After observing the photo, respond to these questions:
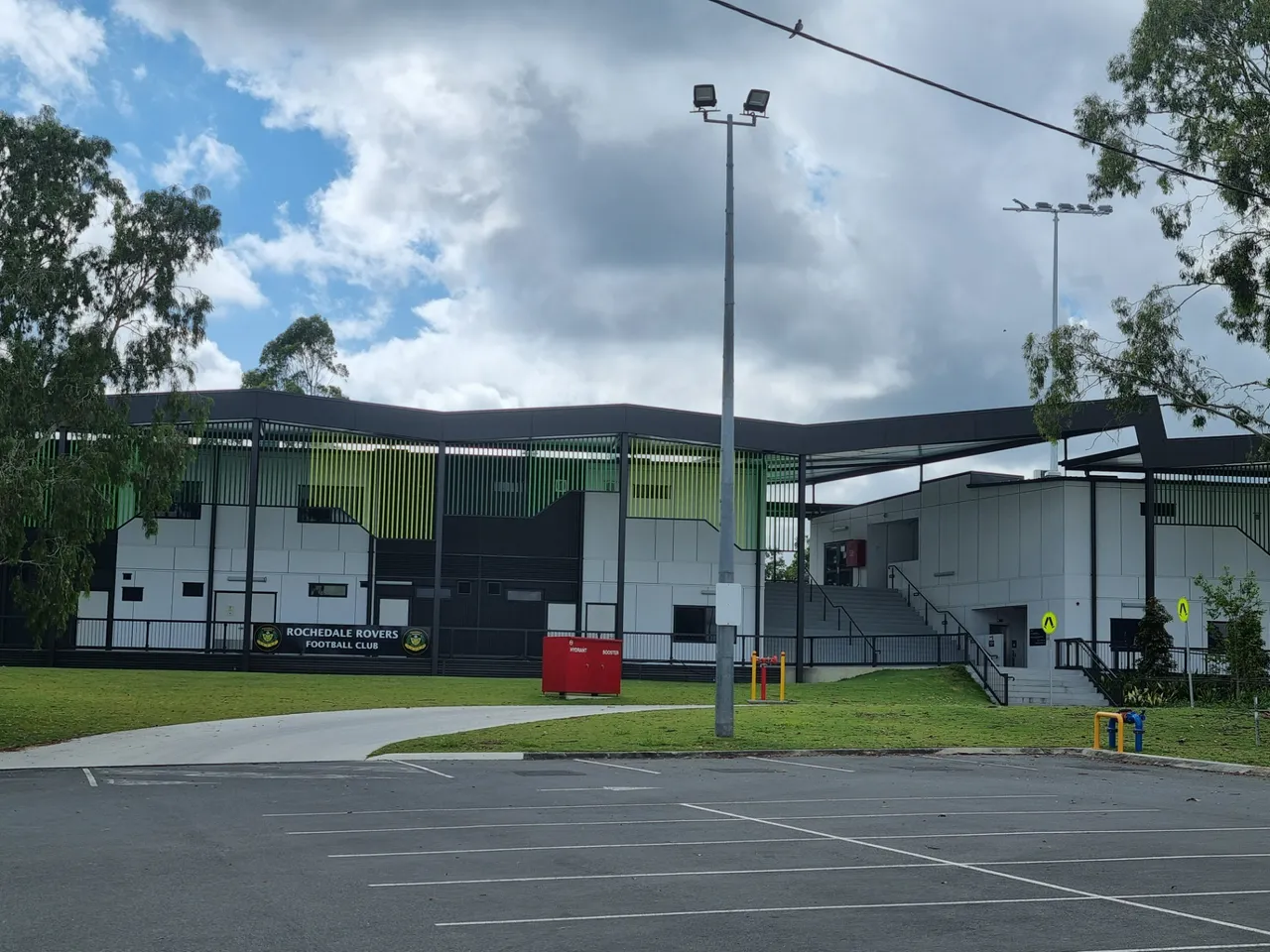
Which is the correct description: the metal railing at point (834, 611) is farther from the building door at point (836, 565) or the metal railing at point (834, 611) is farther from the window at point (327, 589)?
the window at point (327, 589)

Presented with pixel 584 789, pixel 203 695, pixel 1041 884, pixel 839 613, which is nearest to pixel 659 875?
pixel 1041 884

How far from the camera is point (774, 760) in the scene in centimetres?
2100

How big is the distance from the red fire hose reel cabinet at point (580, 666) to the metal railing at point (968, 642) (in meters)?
12.1

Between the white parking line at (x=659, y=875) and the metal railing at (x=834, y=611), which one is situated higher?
the metal railing at (x=834, y=611)

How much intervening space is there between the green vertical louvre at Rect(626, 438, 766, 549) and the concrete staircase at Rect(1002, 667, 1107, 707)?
9.22 metres

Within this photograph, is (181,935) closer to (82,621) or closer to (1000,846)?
(1000,846)

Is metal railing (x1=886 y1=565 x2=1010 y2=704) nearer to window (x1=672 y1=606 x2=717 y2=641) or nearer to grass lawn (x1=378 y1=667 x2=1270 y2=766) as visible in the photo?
window (x1=672 y1=606 x2=717 y2=641)

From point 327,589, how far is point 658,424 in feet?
40.7

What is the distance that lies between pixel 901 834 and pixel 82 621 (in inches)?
1443

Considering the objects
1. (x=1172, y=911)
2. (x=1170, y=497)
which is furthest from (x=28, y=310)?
(x=1170, y=497)

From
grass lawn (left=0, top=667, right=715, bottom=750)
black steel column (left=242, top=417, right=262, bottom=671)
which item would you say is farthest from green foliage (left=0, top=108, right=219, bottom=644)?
black steel column (left=242, top=417, right=262, bottom=671)

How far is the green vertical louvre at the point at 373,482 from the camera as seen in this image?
4366 centimetres

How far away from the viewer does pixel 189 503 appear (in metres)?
45.1

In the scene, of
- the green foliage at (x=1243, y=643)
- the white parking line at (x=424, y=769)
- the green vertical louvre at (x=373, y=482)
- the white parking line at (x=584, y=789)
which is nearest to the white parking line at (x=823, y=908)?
the white parking line at (x=584, y=789)
